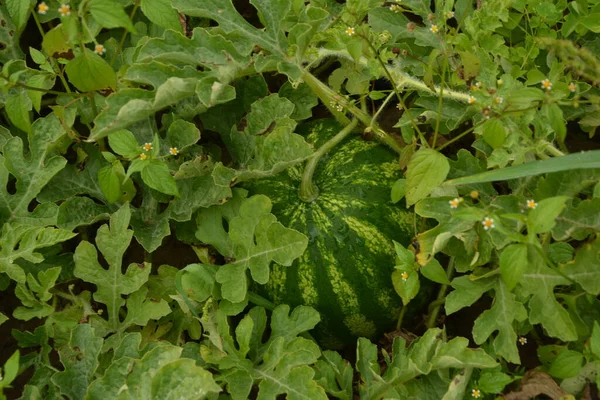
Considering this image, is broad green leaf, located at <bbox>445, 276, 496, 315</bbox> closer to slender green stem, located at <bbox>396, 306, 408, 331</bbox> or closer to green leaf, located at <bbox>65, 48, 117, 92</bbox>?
slender green stem, located at <bbox>396, 306, 408, 331</bbox>

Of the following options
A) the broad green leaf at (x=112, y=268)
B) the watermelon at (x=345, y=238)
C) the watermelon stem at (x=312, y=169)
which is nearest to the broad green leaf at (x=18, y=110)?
the broad green leaf at (x=112, y=268)

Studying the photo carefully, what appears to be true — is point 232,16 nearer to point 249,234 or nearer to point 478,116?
point 249,234

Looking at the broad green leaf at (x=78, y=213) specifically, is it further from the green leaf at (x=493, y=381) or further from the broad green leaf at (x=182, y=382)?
the green leaf at (x=493, y=381)

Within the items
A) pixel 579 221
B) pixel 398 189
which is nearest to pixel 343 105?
pixel 398 189

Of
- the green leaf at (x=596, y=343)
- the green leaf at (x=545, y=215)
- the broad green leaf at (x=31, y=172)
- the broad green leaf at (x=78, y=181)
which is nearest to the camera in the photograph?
the green leaf at (x=545, y=215)

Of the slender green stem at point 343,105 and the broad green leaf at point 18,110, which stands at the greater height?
the broad green leaf at point 18,110

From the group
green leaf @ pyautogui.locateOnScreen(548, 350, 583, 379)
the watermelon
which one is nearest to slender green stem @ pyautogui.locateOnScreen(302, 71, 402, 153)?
the watermelon

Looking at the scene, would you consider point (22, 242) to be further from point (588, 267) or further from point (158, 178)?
point (588, 267)
